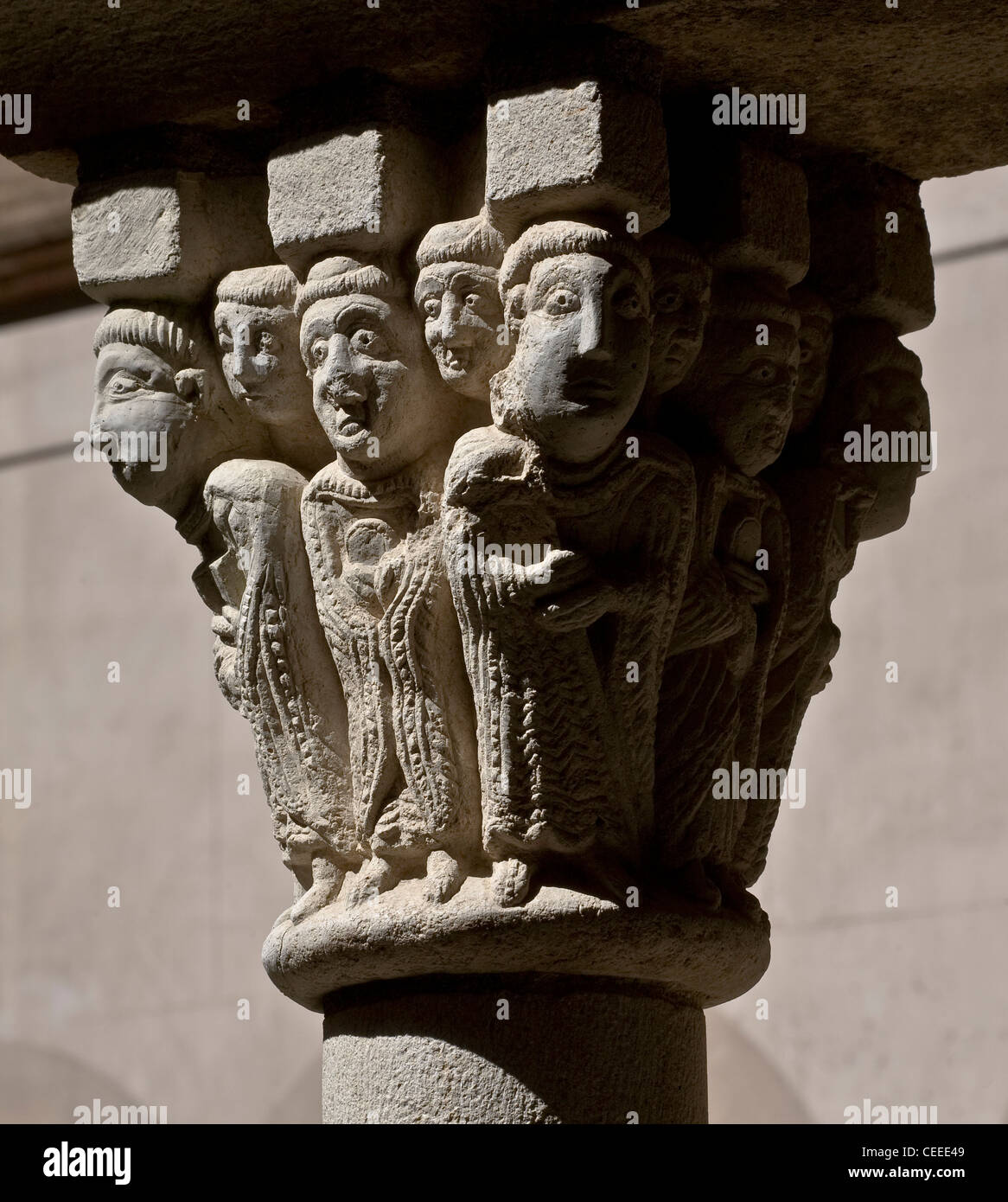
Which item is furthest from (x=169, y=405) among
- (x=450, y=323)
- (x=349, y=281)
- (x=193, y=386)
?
(x=450, y=323)

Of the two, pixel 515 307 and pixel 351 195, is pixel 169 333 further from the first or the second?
pixel 515 307

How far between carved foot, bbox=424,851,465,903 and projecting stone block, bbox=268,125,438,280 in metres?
0.63

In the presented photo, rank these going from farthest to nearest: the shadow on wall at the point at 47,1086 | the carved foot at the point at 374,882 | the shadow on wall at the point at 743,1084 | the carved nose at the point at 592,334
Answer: the shadow on wall at the point at 47,1086 → the shadow on wall at the point at 743,1084 → the carved foot at the point at 374,882 → the carved nose at the point at 592,334

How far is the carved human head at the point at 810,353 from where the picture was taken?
2.52m

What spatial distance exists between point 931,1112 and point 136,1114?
5.09 feet

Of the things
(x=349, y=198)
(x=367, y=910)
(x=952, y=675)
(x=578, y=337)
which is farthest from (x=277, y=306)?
(x=952, y=675)

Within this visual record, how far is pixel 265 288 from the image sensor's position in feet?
8.00

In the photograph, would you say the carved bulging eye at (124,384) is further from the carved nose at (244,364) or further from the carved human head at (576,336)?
the carved human head at (576,336)

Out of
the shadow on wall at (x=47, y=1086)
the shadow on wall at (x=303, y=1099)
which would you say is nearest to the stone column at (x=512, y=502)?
the shadow on wall at (x=303, y=1099)

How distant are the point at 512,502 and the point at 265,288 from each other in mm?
424

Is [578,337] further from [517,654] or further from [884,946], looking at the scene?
[884,946]

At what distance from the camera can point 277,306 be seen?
244 cm

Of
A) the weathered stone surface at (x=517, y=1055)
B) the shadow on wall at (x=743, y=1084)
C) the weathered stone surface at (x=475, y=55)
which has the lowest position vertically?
the shadow on wall at (x=743, y=1084)

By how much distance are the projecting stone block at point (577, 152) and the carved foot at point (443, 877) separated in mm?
651
